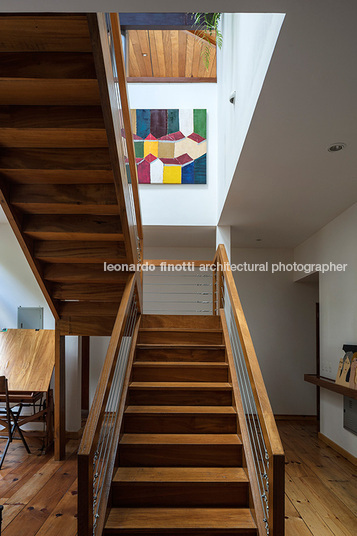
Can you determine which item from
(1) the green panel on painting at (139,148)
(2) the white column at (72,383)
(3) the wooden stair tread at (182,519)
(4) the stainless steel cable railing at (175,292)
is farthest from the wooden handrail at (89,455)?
(4) the stainless steel cable railing at (175,292)

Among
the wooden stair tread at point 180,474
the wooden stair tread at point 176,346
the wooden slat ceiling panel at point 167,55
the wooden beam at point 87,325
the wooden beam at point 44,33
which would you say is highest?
the wooden slat ceiling panel at point 167,55

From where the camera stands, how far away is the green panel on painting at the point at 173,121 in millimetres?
6452

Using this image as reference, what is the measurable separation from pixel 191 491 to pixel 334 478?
2097 millimetres

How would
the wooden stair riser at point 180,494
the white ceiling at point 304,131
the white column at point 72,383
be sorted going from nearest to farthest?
1. the white ceiling at point 304,131
2. the wooden stair riser at point 180,494
3. the white column at point 72,383

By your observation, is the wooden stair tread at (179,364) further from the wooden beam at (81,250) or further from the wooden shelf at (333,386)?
the wooden shelf at (333,386)

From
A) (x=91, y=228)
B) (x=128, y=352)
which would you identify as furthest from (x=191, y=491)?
(x=91, y=228)

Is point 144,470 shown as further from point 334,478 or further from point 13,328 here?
point 13,328

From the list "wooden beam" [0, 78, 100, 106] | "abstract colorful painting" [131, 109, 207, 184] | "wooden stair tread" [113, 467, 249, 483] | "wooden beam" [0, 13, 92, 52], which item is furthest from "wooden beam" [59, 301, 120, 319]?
"wooden beam" [0, 13, 92, 52]

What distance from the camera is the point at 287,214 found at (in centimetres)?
555

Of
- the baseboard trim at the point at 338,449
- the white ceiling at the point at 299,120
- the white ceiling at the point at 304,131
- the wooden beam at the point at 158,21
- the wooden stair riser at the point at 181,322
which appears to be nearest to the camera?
the white ceiling at the point at 299,120

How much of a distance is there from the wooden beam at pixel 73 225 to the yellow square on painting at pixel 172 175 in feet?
9.45

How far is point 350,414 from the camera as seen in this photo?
5035 mm

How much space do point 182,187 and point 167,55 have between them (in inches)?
72.4

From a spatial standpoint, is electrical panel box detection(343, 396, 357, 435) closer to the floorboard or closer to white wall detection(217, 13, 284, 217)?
the floorboard
